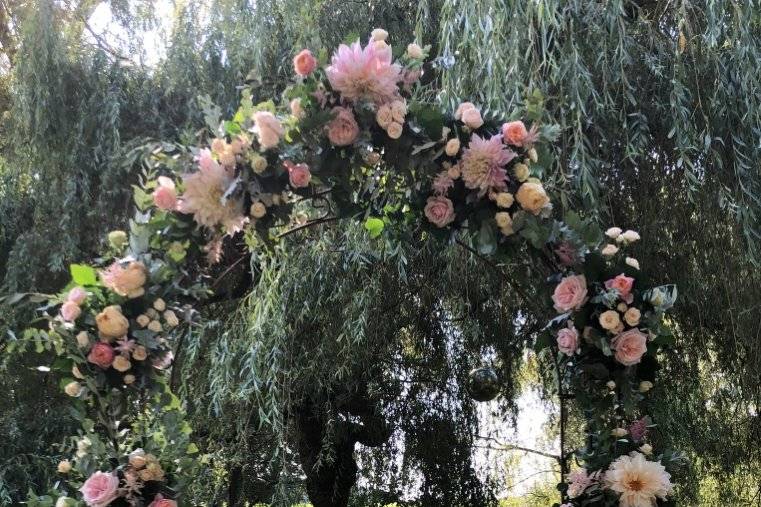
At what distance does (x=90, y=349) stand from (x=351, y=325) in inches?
61.7

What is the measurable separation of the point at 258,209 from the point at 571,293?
0.66 m

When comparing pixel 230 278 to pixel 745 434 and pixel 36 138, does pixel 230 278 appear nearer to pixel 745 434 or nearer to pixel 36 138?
pixel 36 138

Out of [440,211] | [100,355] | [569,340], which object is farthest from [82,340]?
[569,340]

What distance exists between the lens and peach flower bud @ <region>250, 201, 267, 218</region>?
1.34 metres

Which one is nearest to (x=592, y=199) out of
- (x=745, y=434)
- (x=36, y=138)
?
(x=745, y=434)

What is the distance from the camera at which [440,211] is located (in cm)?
144

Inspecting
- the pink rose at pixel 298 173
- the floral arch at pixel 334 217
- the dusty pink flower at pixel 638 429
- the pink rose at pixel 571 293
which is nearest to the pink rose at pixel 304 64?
the floral arch at pixel 334 217

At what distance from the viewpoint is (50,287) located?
3.49 meters

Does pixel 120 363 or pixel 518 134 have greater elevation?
pixel 518 134

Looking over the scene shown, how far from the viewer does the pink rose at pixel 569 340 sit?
4.76 ft

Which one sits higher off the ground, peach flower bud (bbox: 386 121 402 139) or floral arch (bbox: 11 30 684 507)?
peach flower bud (bbox: 386 121 402 139)

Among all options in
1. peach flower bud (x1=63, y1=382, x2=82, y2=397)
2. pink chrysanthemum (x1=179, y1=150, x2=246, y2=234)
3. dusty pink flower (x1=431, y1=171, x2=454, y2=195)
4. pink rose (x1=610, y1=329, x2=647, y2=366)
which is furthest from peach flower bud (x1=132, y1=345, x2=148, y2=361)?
pink rose (x1=610, y1=329, x2=647, y2=366)

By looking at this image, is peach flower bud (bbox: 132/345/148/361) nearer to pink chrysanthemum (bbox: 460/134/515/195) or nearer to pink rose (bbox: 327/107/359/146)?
pink rose (bbox: 327/107/359/146)

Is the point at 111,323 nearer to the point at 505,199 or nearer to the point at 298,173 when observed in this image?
the point at 298,173
